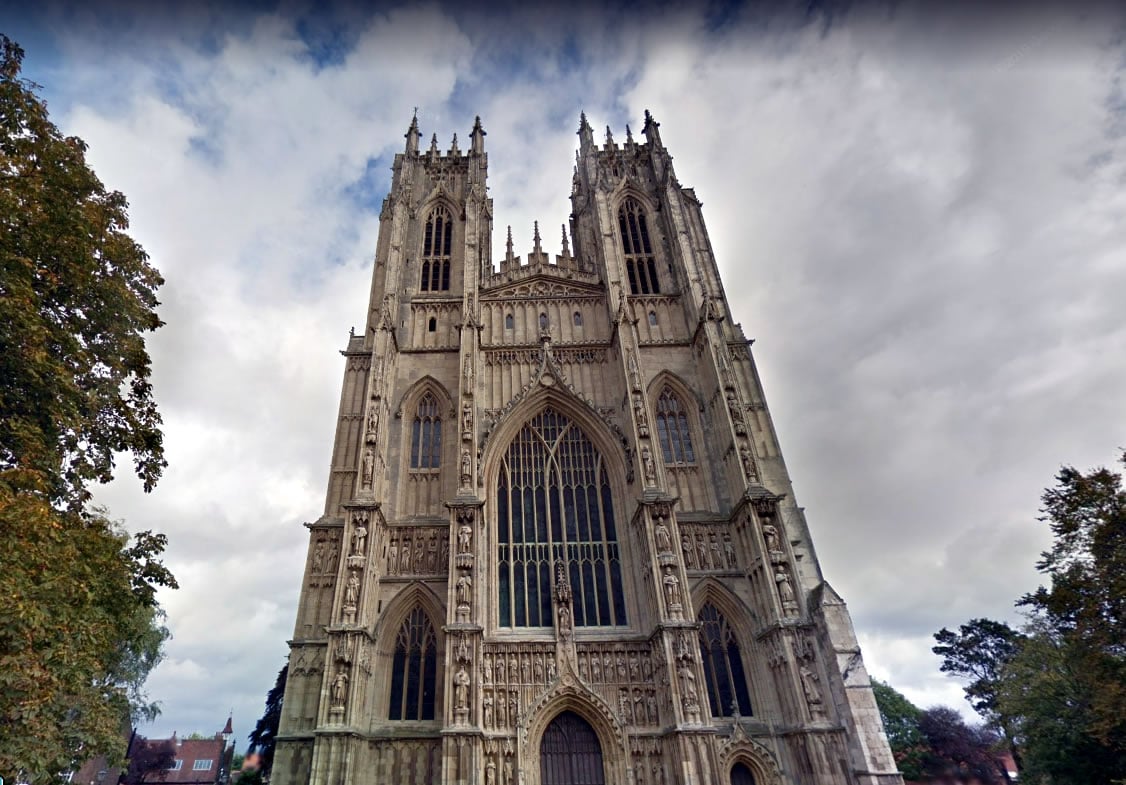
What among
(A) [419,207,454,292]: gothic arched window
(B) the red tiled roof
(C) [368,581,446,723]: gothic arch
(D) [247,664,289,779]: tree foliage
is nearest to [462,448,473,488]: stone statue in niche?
(C) [368,581,446,723]: gothic arch

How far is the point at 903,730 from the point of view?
136 ft

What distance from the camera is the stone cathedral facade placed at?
1672 cm

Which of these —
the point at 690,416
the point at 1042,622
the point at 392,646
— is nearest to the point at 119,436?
the point at 392,646

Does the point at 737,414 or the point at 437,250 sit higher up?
the point at 437,250

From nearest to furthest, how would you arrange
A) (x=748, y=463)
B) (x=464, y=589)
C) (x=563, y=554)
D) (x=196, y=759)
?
(x=464, y=589), (x=748, y=463), (x=563, y=554), (x=196, y=759)

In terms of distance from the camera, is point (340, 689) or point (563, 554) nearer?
point (340, 689)

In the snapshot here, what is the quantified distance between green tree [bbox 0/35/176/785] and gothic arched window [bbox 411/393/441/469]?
11.5 m

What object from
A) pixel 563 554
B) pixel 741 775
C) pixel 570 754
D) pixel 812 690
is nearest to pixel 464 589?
pixel 563 554

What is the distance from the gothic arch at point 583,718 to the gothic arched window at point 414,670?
338 cm

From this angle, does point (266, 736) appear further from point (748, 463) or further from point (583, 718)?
point (748, 463)

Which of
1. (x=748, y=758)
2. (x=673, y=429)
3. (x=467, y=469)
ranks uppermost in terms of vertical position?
(x=673, y=429)

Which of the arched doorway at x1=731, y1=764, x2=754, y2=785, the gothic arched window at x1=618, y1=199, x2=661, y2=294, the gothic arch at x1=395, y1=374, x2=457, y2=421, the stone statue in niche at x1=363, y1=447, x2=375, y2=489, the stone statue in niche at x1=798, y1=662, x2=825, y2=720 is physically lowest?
the arched doorway at x1=731, y1=764, x2=754, y2=785

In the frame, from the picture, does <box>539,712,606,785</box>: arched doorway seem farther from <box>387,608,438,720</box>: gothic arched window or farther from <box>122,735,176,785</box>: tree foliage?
<box>122,735,176,785</box>: tree foliage

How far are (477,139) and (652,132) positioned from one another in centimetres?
985
